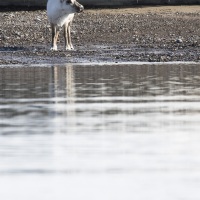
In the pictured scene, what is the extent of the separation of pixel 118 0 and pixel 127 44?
26.0ft

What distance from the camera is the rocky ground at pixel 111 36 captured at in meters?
24.4

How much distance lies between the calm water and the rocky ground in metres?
5.92

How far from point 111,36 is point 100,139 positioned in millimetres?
18579

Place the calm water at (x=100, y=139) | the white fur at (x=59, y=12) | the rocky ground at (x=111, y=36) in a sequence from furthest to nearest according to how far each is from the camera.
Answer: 1. the white fur at (x=59, y=12)
2. the rocky ground at (x=111, y=36)
3. the calm water at (x=100, y=139)

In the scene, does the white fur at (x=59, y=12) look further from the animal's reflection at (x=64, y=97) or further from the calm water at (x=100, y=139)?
the calm water at (x=100, y=139)

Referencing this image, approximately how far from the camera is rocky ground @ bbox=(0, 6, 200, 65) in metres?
24.4

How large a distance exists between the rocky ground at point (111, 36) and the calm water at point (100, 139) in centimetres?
592

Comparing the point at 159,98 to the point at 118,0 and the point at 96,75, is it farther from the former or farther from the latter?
the point at 118,0

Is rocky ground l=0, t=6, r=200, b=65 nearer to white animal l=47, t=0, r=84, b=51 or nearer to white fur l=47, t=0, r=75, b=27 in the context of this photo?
white animal l=47, t=0, r=84, b=51

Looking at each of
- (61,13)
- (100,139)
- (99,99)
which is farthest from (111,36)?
(100,139)

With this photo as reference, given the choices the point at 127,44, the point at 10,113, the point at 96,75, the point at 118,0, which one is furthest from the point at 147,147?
the point at 118,0

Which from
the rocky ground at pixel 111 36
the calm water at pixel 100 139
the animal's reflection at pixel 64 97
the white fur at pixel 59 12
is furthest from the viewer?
the white fur at pixel 59 12

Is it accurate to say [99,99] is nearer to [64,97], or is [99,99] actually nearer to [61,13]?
[64,97]

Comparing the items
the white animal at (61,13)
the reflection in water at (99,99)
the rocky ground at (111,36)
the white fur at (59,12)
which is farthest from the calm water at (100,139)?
the white fur at (59,12)
